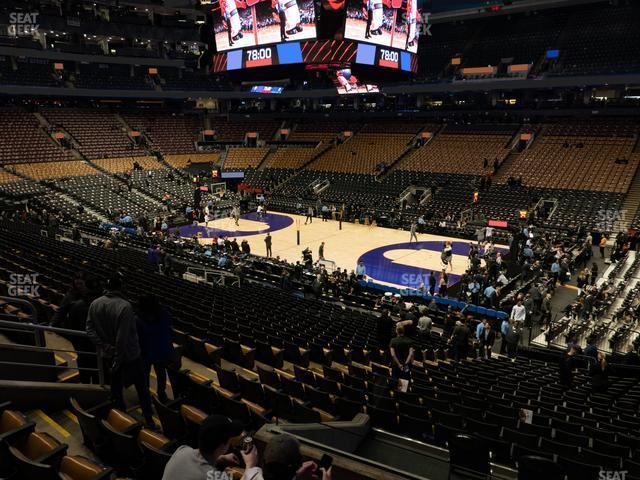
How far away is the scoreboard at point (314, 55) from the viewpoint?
20.1 m

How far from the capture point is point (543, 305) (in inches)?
616

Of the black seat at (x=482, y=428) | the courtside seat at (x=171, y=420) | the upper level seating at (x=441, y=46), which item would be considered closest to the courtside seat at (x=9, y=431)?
the courtside seat at (x=171, y=420)

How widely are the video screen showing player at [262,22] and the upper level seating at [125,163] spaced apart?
21.4m

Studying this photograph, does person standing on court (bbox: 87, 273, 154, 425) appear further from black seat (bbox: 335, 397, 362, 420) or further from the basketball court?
the basketball court

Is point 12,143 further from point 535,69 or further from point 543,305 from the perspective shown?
point 535,69

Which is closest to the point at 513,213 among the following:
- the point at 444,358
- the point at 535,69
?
the point at 535,69

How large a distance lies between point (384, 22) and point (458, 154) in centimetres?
2012

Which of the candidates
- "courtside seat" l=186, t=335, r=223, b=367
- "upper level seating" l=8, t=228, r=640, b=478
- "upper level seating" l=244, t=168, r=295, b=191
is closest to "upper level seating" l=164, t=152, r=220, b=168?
"upper level seating" l=244, t=168, r=295, b=191

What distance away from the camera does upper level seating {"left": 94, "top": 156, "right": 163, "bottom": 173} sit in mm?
38719

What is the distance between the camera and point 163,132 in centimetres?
4769

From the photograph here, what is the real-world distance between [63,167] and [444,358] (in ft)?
117

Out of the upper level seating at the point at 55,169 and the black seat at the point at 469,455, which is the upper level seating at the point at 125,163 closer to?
the upper level seating at the point at 55,169

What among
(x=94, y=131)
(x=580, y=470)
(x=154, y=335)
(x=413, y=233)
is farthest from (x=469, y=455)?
(x=94, y=131)

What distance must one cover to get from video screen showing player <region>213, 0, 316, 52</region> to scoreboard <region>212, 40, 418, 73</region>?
40 cm
